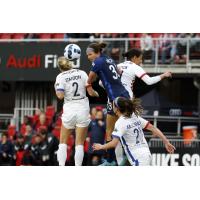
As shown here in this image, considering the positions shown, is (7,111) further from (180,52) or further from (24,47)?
(180,52)

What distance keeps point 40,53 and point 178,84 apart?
4537 millimetres

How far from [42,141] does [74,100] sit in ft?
27.3

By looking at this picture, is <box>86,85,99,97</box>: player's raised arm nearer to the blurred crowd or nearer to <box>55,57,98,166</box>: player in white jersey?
<box>55,57,98,166</box>: player in white jersey

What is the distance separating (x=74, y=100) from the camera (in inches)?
699

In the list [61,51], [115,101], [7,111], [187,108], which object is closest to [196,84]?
[187,108]

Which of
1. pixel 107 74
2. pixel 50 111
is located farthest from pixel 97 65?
pixel 50 111

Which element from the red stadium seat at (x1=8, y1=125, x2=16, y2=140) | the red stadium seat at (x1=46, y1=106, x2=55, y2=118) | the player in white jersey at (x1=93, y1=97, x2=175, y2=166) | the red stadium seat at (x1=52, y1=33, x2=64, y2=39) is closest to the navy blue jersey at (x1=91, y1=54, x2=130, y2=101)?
the player in white jersey at (x1=93, y1=97, x2=175, y2=166)

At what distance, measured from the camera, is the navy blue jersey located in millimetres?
17391

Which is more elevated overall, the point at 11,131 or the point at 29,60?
the point at 29,60

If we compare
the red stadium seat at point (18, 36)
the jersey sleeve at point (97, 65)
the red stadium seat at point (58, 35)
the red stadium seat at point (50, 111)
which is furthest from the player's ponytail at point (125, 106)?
the red stadium seat at point (18, 36)

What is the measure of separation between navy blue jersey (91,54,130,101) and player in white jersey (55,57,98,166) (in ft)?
1.13

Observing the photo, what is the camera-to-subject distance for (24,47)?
31312mm

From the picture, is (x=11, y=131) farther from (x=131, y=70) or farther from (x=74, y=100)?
(x=131, y=70)

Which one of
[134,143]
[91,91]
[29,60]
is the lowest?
[134,143]
